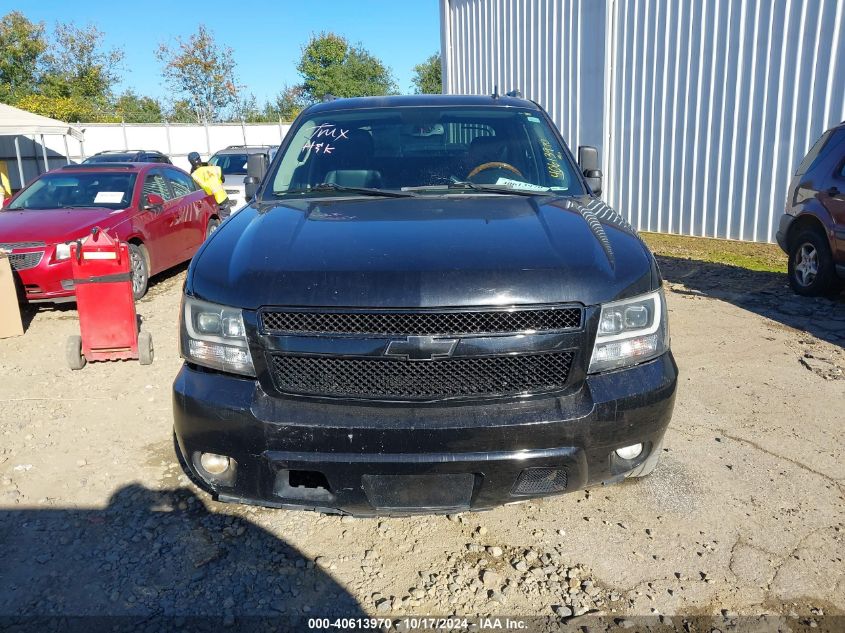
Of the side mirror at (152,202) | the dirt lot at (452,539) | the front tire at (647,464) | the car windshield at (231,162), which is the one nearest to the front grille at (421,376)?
the front tire at (647,464)

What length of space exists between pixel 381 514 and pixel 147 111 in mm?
59425

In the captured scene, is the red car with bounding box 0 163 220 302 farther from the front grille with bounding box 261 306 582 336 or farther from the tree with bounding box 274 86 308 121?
the tree with bounding box 274 86 308 121

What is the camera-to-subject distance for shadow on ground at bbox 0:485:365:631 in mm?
2566

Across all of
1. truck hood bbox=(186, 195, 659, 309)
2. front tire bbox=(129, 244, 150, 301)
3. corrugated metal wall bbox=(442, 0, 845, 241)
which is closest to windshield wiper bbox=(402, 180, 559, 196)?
truck hood bbox=(186, 195, 659, 309)

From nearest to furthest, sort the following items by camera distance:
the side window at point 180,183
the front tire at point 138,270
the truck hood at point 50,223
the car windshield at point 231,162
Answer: the truck hood at point 50,223 < the front tire at point 138,270 < the side window at point 180,183 < the car windshield at point 231,162

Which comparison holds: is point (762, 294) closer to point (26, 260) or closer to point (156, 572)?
point (156, 572)

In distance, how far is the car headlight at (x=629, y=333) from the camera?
2547mm

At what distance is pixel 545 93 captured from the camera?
1476cm

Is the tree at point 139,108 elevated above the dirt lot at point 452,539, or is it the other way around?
the tree at point 139,108

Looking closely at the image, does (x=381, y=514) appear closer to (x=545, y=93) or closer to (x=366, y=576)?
(x=366, y=576)

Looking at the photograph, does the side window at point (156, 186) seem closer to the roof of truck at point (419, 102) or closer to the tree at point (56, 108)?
the roof of truck at point (419, 102)

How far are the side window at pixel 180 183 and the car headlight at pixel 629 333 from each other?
8.37 meters

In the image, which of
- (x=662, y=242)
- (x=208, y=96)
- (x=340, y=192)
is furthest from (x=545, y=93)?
(x=208, y=96)

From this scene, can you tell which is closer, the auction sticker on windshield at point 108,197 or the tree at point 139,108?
the auction sticker on windshield at point 108,197
